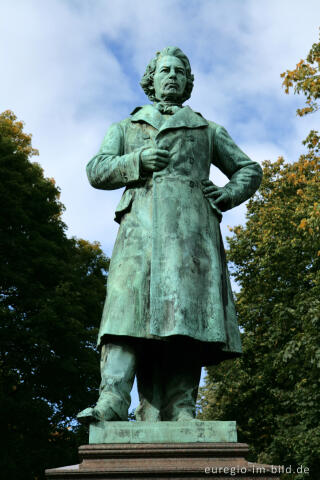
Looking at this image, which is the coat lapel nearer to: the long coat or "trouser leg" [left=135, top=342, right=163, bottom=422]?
the long coat

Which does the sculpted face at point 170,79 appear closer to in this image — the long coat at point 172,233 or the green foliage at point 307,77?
the long coat at point 172,233

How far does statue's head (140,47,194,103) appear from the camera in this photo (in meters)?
5.57

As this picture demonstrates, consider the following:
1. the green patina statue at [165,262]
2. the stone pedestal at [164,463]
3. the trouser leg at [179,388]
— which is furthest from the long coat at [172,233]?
the stone pedestal at [164,463]

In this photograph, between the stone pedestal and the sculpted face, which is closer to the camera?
the stone pedestal

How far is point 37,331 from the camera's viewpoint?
59.9ft

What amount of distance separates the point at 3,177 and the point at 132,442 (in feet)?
55.9

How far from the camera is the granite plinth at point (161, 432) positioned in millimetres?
4188

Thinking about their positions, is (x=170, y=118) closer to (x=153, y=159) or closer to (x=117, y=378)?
(x=153, y=159)

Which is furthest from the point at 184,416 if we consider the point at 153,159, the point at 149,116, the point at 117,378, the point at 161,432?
the point at 149,116

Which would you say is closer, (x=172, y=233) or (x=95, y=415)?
(x=95, y=415)

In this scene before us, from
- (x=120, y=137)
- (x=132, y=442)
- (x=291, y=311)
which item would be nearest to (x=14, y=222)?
(x=291, y=311)

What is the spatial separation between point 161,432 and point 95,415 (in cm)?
43

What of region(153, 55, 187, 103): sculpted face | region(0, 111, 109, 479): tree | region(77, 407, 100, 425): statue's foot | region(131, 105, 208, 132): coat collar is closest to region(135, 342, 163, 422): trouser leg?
region(77, 407, 100, 425): statue's foot

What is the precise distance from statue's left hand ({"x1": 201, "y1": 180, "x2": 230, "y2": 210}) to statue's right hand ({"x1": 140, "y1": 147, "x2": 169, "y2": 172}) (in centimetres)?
36
